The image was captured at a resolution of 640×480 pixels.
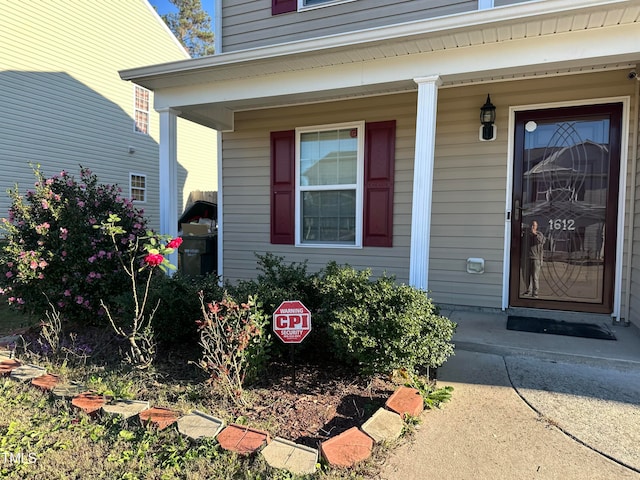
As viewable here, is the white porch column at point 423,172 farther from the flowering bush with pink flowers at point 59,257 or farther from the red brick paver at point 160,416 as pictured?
the flowering bush with pink flowers at point 59,257

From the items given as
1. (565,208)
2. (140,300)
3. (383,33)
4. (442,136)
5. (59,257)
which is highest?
(383,33)

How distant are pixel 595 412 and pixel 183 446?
2.35m

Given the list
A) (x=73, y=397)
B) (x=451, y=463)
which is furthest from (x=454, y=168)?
(x=73, y=397)

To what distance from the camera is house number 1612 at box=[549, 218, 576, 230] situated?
4.02 metres

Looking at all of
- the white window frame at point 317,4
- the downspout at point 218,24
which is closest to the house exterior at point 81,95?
the downspout at point 218,24

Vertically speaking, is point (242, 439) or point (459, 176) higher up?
point (459, 176)

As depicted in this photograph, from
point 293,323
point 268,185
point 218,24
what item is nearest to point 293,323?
point 293,323

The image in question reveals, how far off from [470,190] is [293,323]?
9.14ft

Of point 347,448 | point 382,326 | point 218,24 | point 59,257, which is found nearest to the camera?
point 347,448

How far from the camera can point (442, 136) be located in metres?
4.47

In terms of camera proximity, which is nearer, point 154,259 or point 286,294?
point 154,259

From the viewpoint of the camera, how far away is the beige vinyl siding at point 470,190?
13.8ft

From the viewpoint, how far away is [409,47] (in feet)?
11.2

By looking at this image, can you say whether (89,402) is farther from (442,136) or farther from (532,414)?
(442,136)
